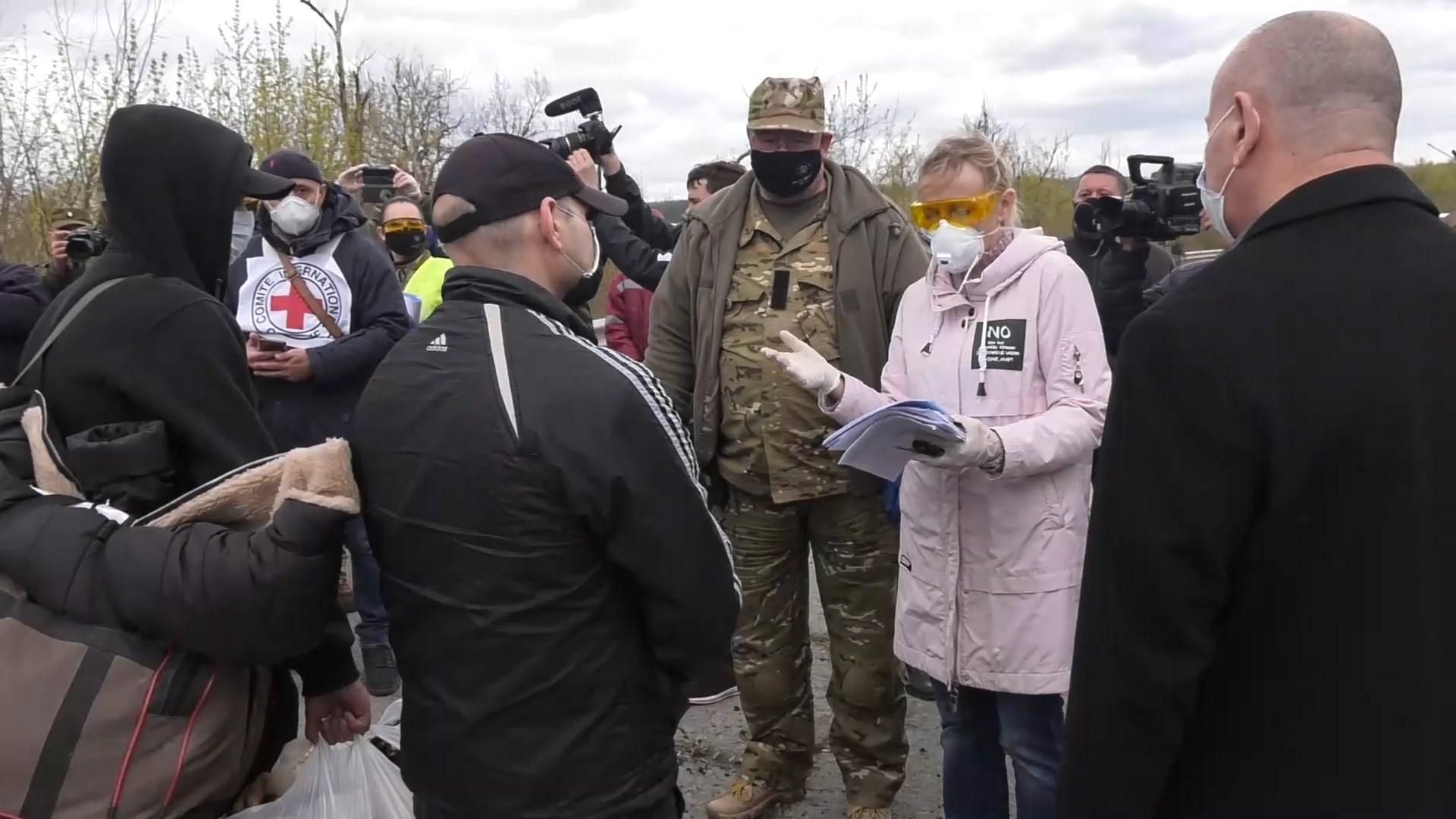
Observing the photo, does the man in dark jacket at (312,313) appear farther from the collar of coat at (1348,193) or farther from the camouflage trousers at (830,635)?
the collar of coat at (1348,193)

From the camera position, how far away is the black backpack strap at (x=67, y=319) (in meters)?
2.00

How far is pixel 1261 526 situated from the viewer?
142 centimetres

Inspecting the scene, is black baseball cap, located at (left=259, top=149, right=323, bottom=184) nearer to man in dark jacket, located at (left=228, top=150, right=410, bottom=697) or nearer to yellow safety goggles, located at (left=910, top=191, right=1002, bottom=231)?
man in dark jacket, located at (left=228, top=150, right=410, bottom=697)

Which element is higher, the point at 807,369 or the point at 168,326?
the point at 168,326

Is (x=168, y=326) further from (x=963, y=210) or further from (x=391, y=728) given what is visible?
(x=963, y=210)

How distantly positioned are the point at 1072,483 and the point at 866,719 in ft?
3.74

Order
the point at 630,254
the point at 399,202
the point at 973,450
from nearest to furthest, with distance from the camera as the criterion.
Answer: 1. the point at 973,450
2. the point at 630,254
3. the point at 399,202

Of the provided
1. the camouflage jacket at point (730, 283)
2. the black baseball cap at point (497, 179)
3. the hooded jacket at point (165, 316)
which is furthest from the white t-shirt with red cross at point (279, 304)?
the black baseball cap at point (497, 179)

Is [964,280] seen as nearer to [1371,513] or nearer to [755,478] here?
[755,478]

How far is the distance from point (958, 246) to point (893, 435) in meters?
0.58

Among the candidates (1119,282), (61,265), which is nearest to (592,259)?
(1119,282)

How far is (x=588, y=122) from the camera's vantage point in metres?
4.21

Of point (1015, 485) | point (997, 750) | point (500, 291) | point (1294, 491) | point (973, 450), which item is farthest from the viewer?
point (997, 750)

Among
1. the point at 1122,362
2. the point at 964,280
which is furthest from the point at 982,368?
the point at 1122,362
